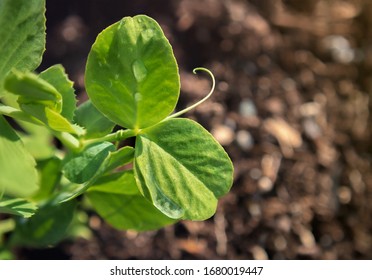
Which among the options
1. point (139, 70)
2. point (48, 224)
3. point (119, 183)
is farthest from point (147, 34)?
point (48, 224)

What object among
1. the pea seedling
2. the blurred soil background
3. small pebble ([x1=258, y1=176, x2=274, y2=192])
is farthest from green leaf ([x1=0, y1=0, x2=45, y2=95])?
small pebble ([x1=258, y1=176, x2=274, y2=192])

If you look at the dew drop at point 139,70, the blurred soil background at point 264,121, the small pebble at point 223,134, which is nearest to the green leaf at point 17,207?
the dew drop at point 139,70

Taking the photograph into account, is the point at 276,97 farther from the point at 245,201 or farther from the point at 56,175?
the point at 56,175

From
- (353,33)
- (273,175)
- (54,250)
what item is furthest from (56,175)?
(353,33)

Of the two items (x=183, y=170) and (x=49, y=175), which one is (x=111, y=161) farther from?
(x=49, y=175)

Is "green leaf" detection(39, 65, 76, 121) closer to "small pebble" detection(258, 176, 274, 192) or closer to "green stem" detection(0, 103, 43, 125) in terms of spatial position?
"green stem" detection(0, 103, 43, 125)
